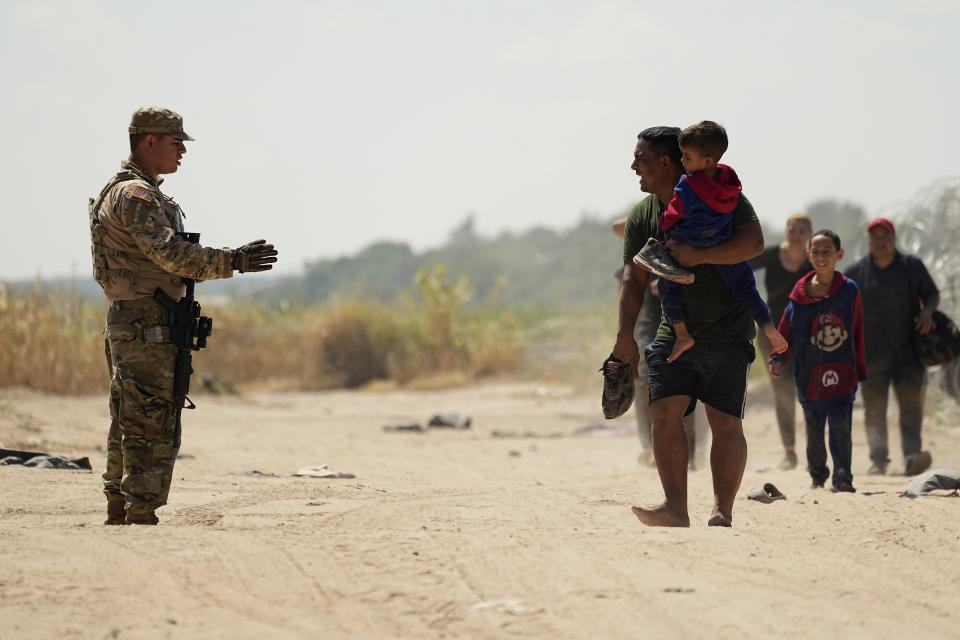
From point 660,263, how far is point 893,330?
4.08 metres

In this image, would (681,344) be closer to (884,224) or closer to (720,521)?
(720,521)

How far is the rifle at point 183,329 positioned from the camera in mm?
5059

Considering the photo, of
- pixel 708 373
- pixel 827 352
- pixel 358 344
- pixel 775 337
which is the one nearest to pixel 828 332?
pixel 827 352

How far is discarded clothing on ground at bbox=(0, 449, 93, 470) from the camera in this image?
295 inches

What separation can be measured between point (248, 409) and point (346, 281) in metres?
59.3

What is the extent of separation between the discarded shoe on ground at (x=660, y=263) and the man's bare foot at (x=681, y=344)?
26cm

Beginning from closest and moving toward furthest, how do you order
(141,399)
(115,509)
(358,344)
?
(141,399)
(115,509)
(358,344)

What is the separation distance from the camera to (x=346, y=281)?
74.7m

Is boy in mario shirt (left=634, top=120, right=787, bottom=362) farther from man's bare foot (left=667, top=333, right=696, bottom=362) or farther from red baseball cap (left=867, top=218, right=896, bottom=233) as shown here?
red baseball cap (left=867, top=218, right=896, bottom=233)

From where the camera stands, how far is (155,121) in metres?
5.21

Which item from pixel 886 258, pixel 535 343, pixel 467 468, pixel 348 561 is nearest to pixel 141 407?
pixel 348 561

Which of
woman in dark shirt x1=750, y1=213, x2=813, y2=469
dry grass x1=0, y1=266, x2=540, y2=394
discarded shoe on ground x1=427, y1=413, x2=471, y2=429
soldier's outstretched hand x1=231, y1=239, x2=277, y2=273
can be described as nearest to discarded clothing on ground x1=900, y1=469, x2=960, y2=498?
woman in dark shirt x1=750, y1=213, x2=813, y2=469

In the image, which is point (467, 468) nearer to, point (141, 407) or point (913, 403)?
point (913, 403)

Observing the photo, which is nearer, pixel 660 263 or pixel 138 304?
pixel 660 263
